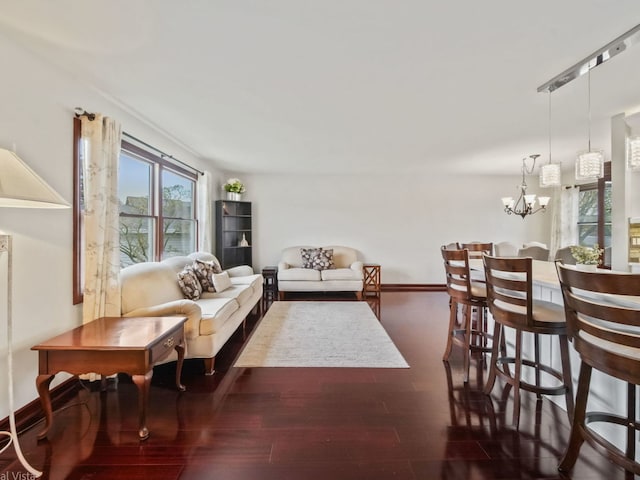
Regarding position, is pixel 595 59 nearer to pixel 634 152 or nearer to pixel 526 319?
pixel 634 152

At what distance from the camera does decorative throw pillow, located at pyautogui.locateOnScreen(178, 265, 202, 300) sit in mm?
3250

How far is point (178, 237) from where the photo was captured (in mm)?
4395

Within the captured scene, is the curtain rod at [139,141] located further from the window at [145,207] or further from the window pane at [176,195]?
the window pane at [176,195]

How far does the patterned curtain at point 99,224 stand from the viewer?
7.74ft

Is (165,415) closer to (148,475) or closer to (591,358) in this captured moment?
(148,475)

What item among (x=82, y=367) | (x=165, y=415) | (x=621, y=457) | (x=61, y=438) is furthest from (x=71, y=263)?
(x=621, y=457)

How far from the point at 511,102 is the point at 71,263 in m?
4.14

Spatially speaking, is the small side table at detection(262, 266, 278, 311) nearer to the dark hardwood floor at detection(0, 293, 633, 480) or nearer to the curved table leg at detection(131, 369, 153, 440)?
the dark hardwood floor at detection(0, 293, 633, 480)

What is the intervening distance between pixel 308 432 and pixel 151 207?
3.18m

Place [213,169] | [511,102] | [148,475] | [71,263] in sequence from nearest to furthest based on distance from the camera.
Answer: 1. [148,475]
2. [71,263]
3. [511,102]
4. [213,169]

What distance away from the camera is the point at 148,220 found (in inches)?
142

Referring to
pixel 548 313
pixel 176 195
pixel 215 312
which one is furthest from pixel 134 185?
pixel 548 313

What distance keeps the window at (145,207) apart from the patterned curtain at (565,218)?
7.22 meters

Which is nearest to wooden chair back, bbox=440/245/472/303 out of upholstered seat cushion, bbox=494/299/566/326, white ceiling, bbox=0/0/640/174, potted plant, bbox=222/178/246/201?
upholstered seat cushion, bbox=494/299/566/326
